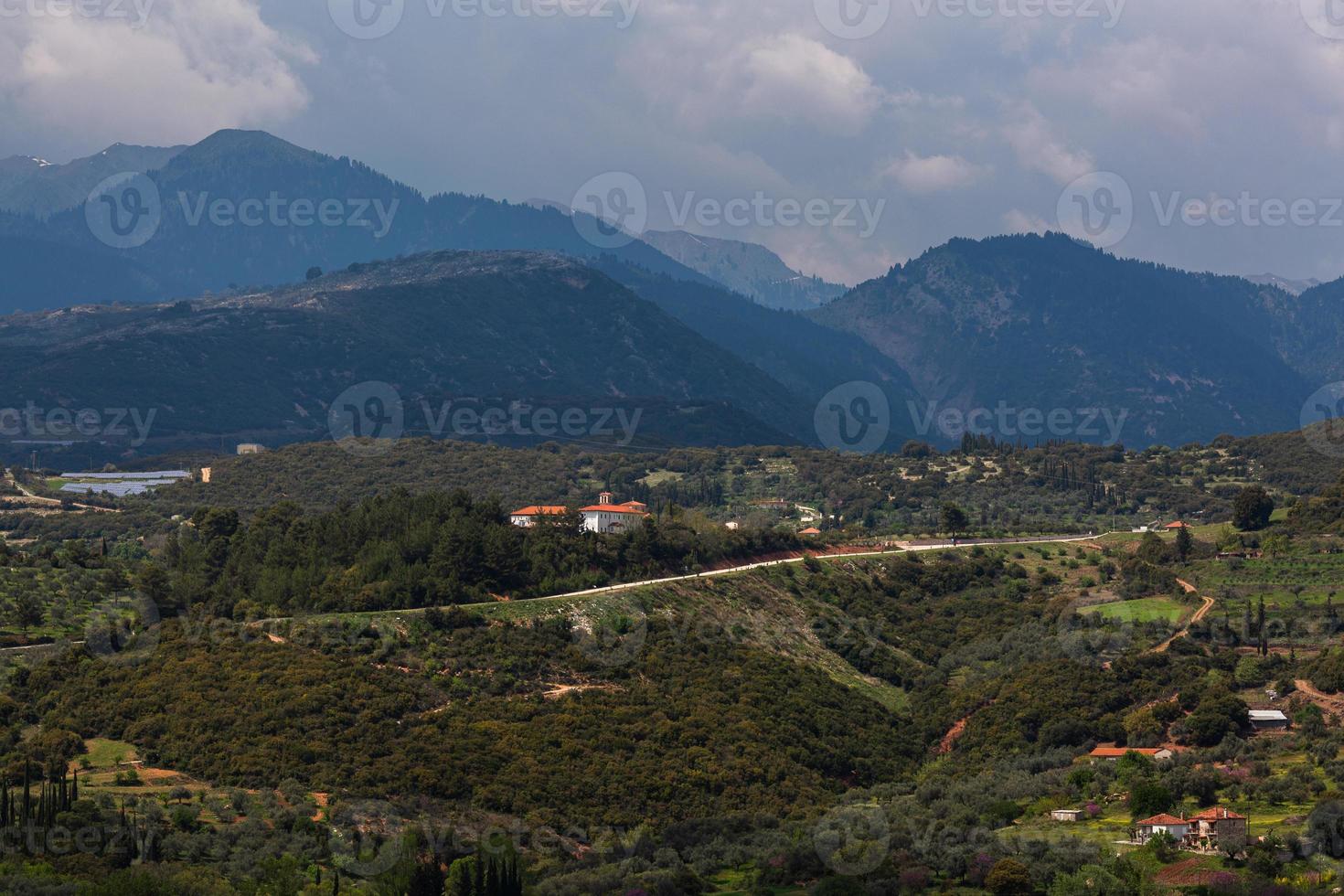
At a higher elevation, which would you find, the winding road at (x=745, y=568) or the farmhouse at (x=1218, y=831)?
the winding road at (x=745, y=568)

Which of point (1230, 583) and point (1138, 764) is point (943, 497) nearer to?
point (1230, 583)

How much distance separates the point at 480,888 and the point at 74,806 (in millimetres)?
15230

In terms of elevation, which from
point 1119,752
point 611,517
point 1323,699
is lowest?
point 1119,752

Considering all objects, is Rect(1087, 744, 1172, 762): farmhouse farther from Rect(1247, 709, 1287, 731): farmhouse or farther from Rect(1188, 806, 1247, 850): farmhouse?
Rect(1188, 806, 1247, 850): farmhouse

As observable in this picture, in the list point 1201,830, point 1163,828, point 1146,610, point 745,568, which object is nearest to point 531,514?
point 745,568

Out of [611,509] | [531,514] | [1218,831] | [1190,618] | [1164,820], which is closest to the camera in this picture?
[1218,831]

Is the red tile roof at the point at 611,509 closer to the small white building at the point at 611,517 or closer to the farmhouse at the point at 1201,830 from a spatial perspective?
the small white building at the point at 611,517

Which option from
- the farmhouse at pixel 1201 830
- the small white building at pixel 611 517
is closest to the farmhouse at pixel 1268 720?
the farmhouse at pixel 1201 830

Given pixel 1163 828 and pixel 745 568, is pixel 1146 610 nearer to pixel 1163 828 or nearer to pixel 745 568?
pixel 745 568

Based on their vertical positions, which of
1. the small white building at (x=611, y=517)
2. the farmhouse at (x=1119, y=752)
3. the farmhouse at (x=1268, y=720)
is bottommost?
the farmhouse at (x=1119, y=752)

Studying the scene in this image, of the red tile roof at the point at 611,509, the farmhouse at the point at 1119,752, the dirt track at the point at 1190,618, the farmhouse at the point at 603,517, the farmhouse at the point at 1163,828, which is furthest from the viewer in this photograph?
the red tile roof at the point at 611,509

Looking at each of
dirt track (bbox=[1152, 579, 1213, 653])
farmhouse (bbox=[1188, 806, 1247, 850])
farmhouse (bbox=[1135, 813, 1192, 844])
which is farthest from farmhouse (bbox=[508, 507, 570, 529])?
farmhouse (bbox=[1188, 806, 1247, 850])

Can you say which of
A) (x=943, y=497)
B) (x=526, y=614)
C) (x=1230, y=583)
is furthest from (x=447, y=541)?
(x=943, y=497)

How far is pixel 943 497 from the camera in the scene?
543ft
